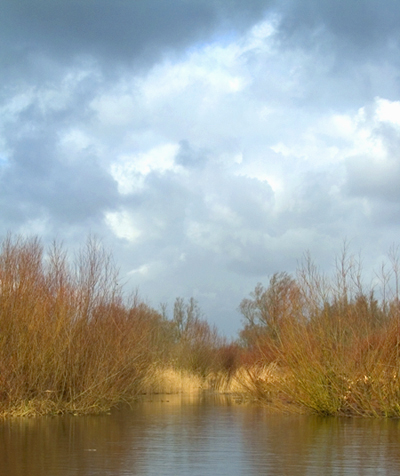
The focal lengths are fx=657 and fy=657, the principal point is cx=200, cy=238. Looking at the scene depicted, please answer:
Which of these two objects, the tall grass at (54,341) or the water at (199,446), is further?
the tall grass at (54,341)

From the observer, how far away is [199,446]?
1195 cm

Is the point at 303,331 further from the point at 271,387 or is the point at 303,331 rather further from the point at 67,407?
the point at 67,407

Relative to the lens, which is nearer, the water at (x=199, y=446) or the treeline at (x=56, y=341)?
the water at (x=199, y=446)

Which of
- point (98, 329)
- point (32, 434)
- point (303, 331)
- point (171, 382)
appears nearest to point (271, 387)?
point (303, 331)

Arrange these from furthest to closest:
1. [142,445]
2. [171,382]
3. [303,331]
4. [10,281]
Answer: [171,382], [10,281], [303,331], [142,445]

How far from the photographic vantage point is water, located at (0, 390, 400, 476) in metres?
9.30

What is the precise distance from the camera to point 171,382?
33688 millimetres

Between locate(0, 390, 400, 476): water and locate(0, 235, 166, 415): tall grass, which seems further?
locate(0, 235, 166, 415): tall grass

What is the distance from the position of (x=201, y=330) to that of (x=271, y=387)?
719 inches

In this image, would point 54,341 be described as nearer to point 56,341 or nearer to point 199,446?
point 56,341

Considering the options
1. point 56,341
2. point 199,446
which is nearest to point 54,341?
point 56,341

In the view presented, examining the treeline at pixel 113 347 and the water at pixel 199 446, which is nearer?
the water at pixel 199 446

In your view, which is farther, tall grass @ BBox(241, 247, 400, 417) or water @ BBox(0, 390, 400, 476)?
tall grass @ BBox(241, 247, 400, 417)

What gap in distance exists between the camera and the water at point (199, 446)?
930 cm
